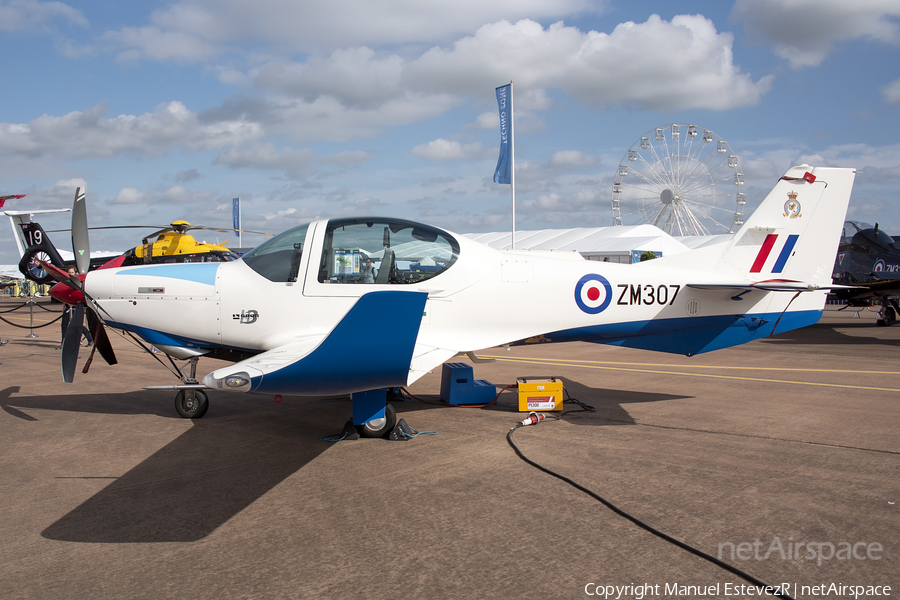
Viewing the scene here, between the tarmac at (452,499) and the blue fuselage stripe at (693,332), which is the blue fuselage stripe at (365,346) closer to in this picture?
the tarmac at (452,499)

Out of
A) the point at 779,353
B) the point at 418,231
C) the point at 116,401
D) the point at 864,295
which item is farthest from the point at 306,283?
the point at 864,295

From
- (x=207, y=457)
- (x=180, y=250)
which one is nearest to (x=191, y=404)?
(x=207, y=457)

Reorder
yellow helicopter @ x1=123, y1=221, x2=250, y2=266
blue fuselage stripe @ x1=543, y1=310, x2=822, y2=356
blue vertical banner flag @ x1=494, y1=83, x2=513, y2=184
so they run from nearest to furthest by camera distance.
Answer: blue fuselage stripe @ x1=543, y1=310, x2=822, y2=356, yellow helicopter @ x1=123, y1=221, x2=250, y2=266, blue vertical banner flag @ x1=494, y1=83, x2=513, y2=184

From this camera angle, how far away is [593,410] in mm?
7137

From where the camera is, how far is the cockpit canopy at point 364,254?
19.8 ft

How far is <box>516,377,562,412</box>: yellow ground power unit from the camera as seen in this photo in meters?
7.11

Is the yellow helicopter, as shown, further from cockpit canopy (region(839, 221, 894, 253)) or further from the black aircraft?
cockpit canopy (region(839, 221, 894, 253))

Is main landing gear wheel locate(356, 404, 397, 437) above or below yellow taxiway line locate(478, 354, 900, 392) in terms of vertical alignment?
above

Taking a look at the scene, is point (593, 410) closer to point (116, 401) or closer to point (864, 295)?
point (116, 401)

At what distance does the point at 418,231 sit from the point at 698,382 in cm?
562

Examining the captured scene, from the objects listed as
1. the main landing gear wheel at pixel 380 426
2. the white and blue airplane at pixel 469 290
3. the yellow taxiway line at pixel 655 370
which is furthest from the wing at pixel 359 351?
the yellow taxiway line at pixel 655 370
